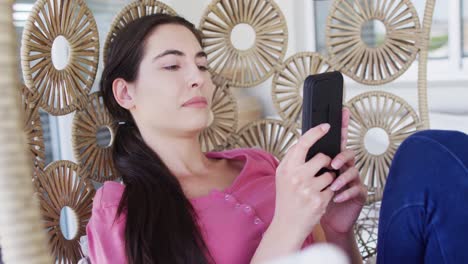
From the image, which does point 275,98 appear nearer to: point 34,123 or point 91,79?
point 91,79

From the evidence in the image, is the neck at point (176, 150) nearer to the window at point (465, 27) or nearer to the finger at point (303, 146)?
the finger at point (303, 146)

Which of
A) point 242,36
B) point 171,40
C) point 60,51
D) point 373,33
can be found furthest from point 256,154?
point 373,33

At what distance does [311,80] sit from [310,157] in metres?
0.11

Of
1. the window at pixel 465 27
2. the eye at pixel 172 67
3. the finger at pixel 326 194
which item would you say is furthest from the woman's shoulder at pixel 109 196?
the window at pixel 465 27

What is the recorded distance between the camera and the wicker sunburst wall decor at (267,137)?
3.76 ft

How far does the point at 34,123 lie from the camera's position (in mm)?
772

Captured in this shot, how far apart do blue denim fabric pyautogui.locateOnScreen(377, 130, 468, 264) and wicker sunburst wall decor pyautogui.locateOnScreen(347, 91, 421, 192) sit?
1.25 feet

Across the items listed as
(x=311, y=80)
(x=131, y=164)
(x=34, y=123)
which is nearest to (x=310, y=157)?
(x=311, y=80)

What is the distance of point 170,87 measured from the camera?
0.81 meters

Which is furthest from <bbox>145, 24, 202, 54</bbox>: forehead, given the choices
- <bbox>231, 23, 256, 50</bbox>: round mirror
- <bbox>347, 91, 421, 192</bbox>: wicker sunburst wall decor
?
<bbox>231, 23, 256, 50</bbox>: round mirror

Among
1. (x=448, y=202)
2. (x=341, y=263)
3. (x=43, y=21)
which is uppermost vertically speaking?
(x=43, y=21)

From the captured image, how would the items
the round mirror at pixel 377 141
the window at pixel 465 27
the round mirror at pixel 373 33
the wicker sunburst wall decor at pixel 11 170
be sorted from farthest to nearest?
the round mirror at pixel 373 33 → the window at pixel 465 27 → the round mirror at pixel 377 141 → the wicker sunburst wall decor at pixel 11 170

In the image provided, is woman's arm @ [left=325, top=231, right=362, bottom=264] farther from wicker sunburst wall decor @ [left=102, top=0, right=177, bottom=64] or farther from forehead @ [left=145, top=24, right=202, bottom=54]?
wicker sunburst wall decor @ [left=102, top=0, right=177, bottom=64]

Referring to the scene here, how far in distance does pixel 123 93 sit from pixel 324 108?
14.7 inches
